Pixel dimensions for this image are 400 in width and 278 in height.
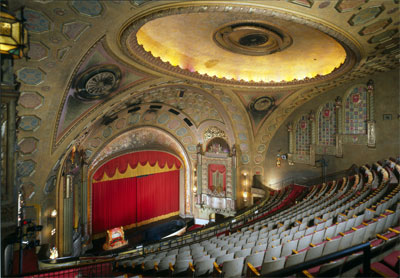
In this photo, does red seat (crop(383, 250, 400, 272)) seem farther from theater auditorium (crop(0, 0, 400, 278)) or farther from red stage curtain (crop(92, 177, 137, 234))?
red stage curtain (crop(92, 177, 137, 234))

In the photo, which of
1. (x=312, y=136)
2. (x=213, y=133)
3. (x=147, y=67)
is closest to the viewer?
(x=147, y=67)

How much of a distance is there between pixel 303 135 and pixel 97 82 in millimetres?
12547

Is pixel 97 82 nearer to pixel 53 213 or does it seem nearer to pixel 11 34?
pixel 11 34

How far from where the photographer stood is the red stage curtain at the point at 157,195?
56.0 feet

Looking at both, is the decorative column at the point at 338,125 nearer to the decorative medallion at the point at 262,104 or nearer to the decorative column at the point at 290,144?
the decorative column at the point at 290,144

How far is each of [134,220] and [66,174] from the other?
6.85 metres

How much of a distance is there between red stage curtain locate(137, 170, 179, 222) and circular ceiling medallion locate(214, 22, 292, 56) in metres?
11.3

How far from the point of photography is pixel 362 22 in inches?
228

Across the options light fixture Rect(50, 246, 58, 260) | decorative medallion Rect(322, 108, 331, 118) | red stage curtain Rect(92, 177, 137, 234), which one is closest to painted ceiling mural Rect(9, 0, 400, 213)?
decorative medallion Rect(322, 108, 331, 118)

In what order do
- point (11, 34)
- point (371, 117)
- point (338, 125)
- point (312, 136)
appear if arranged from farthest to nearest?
point (312, 136), point (338, 125), point (371, 117), point (11, 34)

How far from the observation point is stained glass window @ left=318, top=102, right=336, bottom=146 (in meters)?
13.8


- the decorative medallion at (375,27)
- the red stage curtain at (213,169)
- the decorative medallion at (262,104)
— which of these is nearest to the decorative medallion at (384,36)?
the decorative medallion at (375,27)

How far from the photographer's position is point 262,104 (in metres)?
14.4

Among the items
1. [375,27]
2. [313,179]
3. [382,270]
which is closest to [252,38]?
[375,27]
